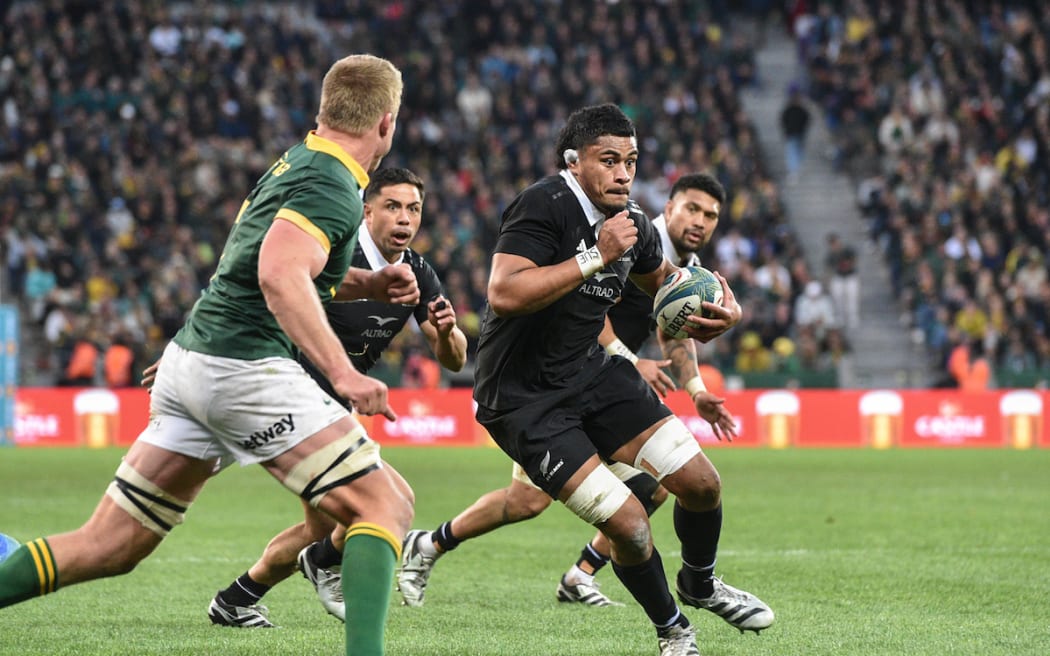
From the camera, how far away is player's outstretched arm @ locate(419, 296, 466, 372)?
22.1 ft

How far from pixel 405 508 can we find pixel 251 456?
599 mm

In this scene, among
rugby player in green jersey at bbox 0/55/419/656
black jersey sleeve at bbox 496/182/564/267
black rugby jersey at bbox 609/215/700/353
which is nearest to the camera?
rugby player in green jersey at bbox 0/55/419/656

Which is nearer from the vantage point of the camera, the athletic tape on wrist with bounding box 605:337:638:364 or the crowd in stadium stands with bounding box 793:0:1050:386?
the athletic tape on wrist with bounding box 605:337:638:364

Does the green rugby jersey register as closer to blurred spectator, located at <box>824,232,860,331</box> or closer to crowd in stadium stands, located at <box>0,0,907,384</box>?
crowd in stadium stands, located at <box>0,0,907,384</box>

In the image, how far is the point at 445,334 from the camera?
7.25 meters

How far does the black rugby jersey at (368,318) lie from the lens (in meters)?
8.20

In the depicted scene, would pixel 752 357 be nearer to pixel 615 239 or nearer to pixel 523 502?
pixel 523 502

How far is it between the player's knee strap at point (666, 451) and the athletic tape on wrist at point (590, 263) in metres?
1.04

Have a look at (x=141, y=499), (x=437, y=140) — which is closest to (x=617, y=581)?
(x=141, y=499)

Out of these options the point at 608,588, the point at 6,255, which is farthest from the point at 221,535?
the point at 6,255

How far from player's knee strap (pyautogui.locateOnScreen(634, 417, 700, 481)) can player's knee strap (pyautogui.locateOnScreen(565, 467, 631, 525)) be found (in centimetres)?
42

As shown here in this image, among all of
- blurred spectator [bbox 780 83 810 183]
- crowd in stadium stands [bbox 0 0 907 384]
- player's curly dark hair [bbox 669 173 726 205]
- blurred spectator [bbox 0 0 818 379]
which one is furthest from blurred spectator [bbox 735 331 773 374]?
player's curly dark hair [bbox 669 173 726 205]

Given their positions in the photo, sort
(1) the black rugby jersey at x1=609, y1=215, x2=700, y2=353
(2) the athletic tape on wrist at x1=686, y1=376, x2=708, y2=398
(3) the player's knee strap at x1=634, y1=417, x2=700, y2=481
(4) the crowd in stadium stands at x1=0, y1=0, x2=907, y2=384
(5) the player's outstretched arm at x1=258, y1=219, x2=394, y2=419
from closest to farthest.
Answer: (5) the player's outstretched arm at x1=258, y1=219, x2=394, y2=419 → (3) the player's knee strap at x1=634, y1=417, x2=700, y2=481 → (2) the athletic tape on wrist at x1=686, y1=376, x2=708, y2=398 → (1) the black rugby jersey at x1=609, y1=215, x2=700, y2=353 → (4) the crowd in stadium stands at x1=0, y1=0, x2=907, y2=384

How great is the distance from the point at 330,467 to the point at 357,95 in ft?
4.62
